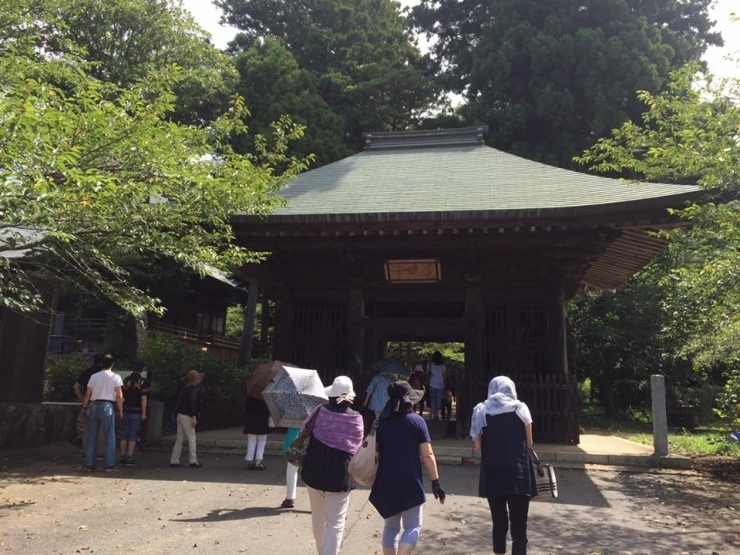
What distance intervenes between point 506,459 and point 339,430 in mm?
1258

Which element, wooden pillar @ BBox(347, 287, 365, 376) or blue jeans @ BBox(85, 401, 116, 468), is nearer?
blue jeans @ BBox(85, 401, 116, 468)

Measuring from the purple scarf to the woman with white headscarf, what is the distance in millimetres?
871

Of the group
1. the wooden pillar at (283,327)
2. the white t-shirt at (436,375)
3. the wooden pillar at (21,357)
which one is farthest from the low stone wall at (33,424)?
the white t-shirt at (436,375)

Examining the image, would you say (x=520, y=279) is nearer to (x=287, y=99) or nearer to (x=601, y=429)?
(x=601, y=429)

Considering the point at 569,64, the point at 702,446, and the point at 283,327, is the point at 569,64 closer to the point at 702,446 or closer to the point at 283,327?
the point at 702,446

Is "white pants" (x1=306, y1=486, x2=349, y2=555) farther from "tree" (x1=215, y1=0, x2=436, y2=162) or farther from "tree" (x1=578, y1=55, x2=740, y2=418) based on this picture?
"tree" (x1=215, y1=0, x2=436, y2=162)

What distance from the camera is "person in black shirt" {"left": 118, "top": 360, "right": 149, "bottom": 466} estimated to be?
326 inches

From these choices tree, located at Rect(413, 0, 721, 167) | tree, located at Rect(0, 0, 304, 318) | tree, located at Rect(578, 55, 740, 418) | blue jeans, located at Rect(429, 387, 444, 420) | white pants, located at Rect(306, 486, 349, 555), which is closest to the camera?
white pants, located at Rect(306, 486, 349, 555)

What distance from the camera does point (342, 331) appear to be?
11148 mm

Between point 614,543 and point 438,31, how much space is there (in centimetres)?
2981

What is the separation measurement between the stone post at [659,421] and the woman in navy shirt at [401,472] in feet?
21.4

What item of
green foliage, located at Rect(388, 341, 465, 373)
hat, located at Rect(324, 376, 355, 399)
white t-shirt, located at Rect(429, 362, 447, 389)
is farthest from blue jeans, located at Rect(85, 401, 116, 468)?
green foliage, located at Rect(388, 341, 465, 373)

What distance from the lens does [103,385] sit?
25.3 feet

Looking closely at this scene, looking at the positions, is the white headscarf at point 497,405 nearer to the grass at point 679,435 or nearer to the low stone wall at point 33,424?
the grass at point 679,435
